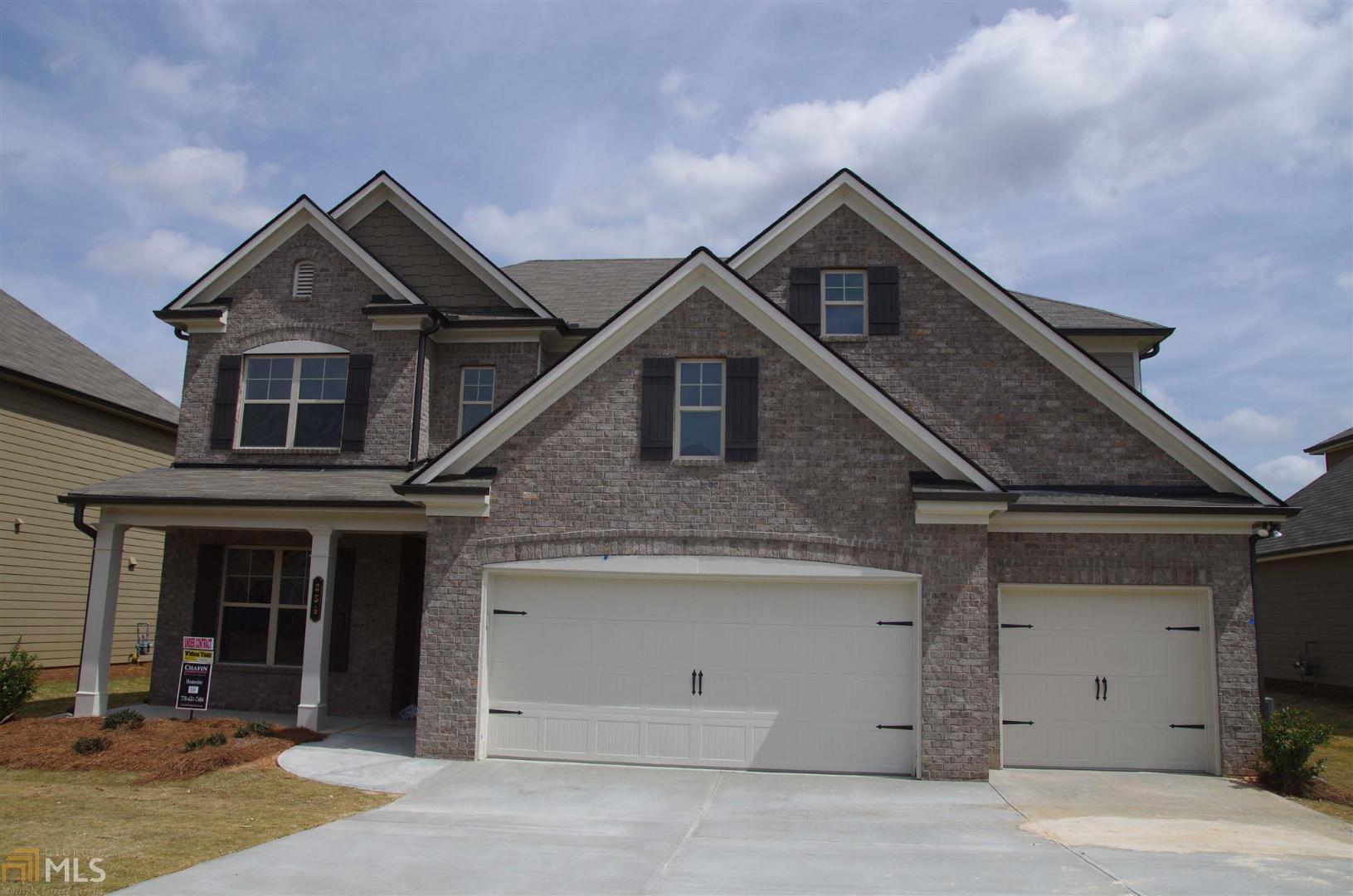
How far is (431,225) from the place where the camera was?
58.8ft

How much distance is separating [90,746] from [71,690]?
844 cm

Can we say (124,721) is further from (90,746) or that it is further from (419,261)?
(419,261)

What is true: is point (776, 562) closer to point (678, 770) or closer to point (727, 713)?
point (727, 713)

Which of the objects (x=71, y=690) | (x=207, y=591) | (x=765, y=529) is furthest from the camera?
(x=71, y=690)

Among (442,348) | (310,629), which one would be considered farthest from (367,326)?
(310,629)

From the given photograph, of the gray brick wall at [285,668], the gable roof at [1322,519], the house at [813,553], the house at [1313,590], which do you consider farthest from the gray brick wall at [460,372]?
the gable roof at [1322,519]

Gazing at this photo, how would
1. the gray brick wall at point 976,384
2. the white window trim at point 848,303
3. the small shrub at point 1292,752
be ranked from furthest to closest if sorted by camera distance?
the white window trim at point 848,303, the gray brick wall at point 976,384, the small shrub at point 1292,752

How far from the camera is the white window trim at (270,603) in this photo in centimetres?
1648

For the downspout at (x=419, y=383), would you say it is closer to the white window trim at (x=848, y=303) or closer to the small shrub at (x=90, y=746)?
the small shrub at (x=90, y=746)

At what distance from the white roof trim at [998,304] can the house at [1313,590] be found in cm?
798

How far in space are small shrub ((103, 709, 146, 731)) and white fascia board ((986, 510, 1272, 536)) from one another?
474 inches

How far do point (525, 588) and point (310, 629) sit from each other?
3.72 m

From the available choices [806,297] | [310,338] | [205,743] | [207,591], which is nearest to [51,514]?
[207,591]

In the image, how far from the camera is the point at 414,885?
7344mm
